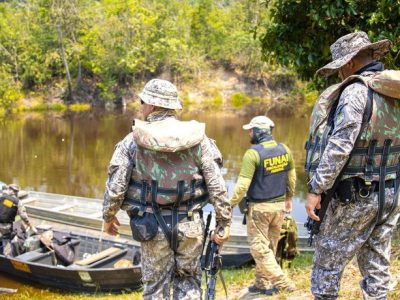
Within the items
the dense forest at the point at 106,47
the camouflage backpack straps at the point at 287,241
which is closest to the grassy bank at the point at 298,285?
the camouflage backpack straps at the point at 287,241

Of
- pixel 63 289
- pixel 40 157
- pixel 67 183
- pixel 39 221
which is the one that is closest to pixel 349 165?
pixel 63 289

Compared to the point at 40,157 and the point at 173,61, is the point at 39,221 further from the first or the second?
the point at 173,61

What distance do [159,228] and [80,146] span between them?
21.4 meters

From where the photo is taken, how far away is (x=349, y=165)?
2.90 m

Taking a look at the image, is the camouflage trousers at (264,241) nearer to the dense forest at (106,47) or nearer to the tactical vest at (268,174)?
the tactical vest at (268,174)

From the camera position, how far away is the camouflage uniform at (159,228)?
334cm

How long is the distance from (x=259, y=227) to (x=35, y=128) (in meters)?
25.8

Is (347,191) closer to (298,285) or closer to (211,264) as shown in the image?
(211,264)

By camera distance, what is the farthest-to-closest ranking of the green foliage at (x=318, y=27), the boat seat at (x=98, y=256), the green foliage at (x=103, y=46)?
the green foliage at (x=103, y=46)
the boat seat at (x=98, y=256)
the green foliage at (x=318, y=27)

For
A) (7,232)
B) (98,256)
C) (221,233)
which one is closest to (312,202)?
(221,233)

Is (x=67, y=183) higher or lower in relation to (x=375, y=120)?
lower

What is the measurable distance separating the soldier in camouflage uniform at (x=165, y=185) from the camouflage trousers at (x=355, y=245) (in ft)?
2.40

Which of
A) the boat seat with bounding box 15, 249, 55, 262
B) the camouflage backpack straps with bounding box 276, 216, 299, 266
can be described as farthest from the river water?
the camouflage backpack straps with bounding box 276, 216, 299, 266

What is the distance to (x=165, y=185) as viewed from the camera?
3.30m
